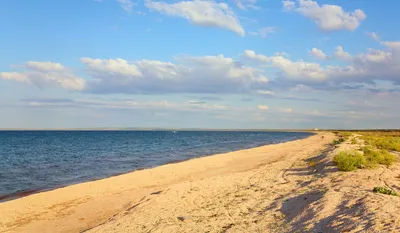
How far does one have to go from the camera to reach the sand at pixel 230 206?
1036 cm

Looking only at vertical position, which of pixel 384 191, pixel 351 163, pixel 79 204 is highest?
pixel 351 163

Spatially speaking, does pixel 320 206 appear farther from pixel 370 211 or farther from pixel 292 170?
pixel 292 170

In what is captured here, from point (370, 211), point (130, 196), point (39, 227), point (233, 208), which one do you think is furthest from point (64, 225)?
point (370, 211)

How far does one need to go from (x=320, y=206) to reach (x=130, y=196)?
35.5 feet

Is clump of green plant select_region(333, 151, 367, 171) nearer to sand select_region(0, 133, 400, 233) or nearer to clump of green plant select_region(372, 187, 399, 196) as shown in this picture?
sand select_region(0, 133, 400, 233)

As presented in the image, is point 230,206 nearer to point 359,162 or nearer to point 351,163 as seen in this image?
point 351,163

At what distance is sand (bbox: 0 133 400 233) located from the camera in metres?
10.4

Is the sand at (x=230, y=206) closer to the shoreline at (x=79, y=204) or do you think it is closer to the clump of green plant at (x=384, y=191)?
the shoreline at (x=79, y=204)

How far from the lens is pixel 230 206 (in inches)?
531

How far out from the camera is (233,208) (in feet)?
43.0

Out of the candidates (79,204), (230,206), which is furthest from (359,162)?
(79,204)

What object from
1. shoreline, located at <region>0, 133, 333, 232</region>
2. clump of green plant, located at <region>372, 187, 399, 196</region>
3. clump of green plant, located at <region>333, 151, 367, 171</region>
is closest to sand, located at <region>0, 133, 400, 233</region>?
shoreline, located at <region>0, 133, 333, 232</region>

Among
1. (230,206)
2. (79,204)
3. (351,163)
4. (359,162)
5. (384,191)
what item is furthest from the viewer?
(359,162)

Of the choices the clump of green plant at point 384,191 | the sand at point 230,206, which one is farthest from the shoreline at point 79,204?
the clump of green plant at point 384,191
